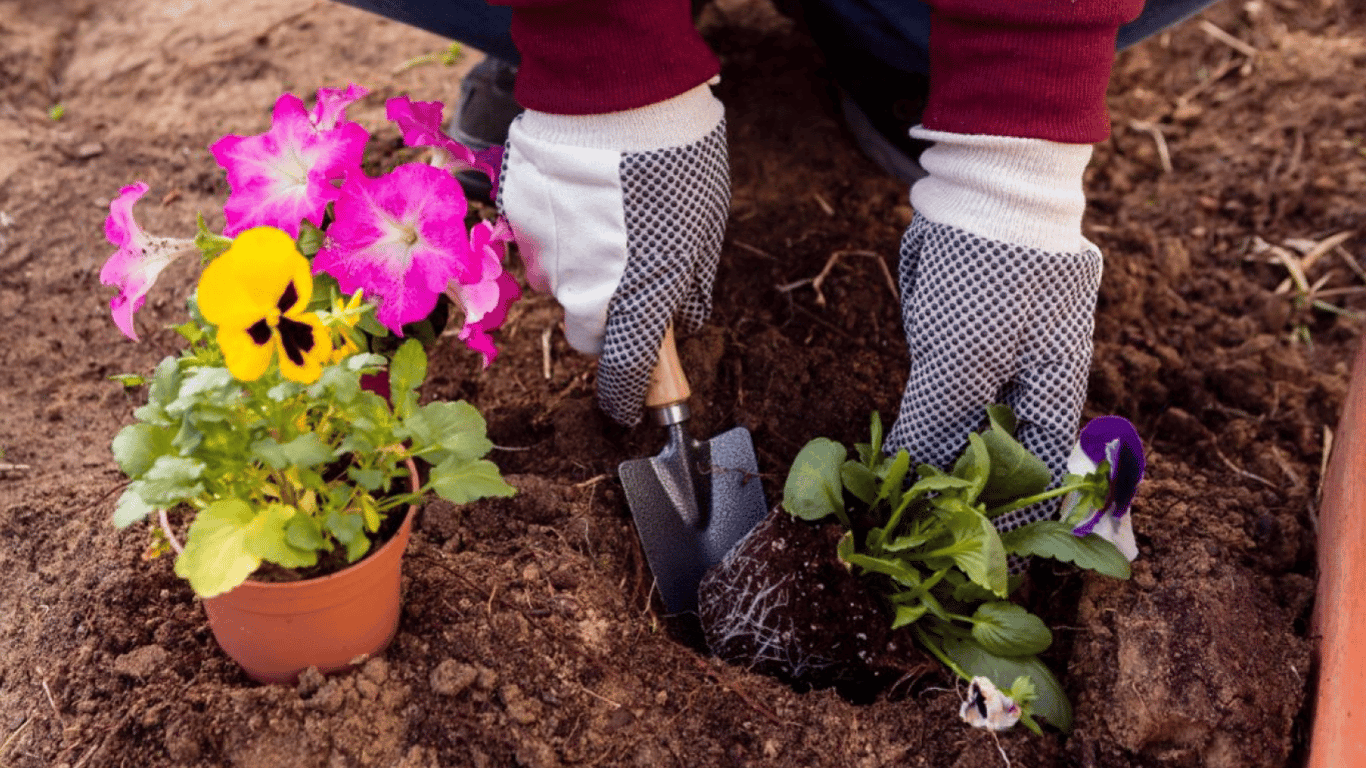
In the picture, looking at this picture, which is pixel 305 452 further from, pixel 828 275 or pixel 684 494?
pixel 828 275

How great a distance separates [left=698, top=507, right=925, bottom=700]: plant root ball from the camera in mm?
1566

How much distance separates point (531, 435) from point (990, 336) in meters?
0.74

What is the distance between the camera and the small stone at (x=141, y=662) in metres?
1.41

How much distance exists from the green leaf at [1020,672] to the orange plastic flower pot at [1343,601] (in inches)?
11.3

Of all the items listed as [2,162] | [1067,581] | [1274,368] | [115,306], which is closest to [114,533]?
[115,306]

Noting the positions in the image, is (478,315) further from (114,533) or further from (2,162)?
(2,162)

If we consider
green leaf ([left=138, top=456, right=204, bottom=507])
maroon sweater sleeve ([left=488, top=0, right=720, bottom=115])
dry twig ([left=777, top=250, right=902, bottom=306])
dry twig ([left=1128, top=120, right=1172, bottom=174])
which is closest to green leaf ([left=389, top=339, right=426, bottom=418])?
green leaf ([left=138, top=456, right=204, bottom=507])

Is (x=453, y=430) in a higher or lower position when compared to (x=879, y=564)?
higher

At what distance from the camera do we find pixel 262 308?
1140 mm

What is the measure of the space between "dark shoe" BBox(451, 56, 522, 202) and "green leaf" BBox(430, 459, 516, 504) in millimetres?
1001

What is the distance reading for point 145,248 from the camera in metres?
1.39

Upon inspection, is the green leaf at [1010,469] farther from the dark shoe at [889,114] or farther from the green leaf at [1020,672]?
the dark shoe at [889,114]

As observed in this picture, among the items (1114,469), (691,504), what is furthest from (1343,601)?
(691,504)

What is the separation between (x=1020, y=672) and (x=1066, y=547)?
17 cm
